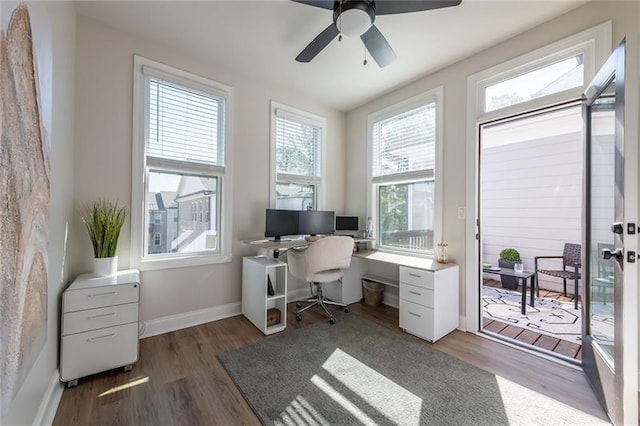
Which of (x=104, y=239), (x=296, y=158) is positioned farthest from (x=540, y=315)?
(x=104, y=239)

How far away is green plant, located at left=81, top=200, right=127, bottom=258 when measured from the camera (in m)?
2.07

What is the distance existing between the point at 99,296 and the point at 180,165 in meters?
1.37

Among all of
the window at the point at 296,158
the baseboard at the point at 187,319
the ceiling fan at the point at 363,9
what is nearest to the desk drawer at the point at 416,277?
→ the window at the point at 296,158

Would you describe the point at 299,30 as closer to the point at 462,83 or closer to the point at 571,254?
the point at 462,83

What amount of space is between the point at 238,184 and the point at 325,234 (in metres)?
1.33

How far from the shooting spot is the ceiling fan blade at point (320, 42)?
1.98m

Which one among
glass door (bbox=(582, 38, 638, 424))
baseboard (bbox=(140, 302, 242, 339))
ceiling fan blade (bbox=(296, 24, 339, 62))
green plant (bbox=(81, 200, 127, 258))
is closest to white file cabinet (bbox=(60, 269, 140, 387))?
green plant (bbox=(81, 200, 127, 258))

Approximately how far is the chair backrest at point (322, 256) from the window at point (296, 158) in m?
0.91

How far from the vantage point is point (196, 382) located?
1838 millimetres

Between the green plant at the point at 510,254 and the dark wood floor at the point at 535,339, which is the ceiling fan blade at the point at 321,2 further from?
the green plant at the point at 510,254

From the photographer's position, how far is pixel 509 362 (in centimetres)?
210

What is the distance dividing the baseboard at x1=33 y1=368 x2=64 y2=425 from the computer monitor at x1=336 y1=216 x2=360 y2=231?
307cm

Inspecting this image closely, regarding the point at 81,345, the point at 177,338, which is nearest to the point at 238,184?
the point at 177,338

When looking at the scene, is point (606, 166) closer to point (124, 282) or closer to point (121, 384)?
point (124, 282)
